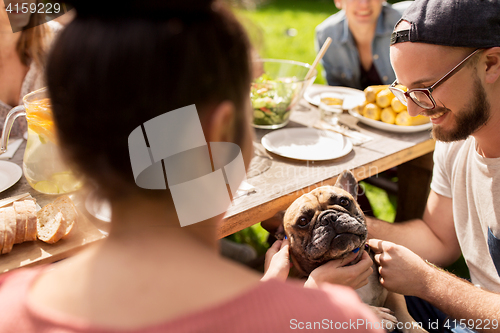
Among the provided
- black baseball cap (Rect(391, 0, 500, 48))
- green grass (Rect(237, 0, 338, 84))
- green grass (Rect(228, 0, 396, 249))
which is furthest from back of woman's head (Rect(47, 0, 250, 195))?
green grass (Rect(237, 0, 338, 84))

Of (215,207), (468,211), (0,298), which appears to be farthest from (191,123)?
(468,211)

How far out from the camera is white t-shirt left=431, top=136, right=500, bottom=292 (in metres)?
1.54

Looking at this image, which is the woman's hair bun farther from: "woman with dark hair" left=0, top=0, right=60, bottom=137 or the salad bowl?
"woman with dark hair" left=0, top=0, right=60, bottom=137

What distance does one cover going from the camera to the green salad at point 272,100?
2.18m

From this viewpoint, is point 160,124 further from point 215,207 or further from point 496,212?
point 496,212

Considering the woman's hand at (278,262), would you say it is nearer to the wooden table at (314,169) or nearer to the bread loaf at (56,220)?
the wooden table at (314,169)

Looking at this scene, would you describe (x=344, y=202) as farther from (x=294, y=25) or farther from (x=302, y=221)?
(x=294, y=25)

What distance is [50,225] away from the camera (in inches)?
49.2

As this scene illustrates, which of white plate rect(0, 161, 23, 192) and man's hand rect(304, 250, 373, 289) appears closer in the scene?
man's hand rect(304, 250, 373, 289)

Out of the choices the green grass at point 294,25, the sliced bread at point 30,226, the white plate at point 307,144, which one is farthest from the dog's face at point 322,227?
the green grass at point 294,25

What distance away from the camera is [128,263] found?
63cm

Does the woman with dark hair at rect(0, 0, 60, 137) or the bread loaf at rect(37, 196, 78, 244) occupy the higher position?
the woman with dark hair at rect(0, 0, 60, 137)

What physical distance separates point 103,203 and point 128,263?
0.49 feet

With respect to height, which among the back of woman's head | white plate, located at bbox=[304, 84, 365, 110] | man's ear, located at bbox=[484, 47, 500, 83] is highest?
the back of woman's head
